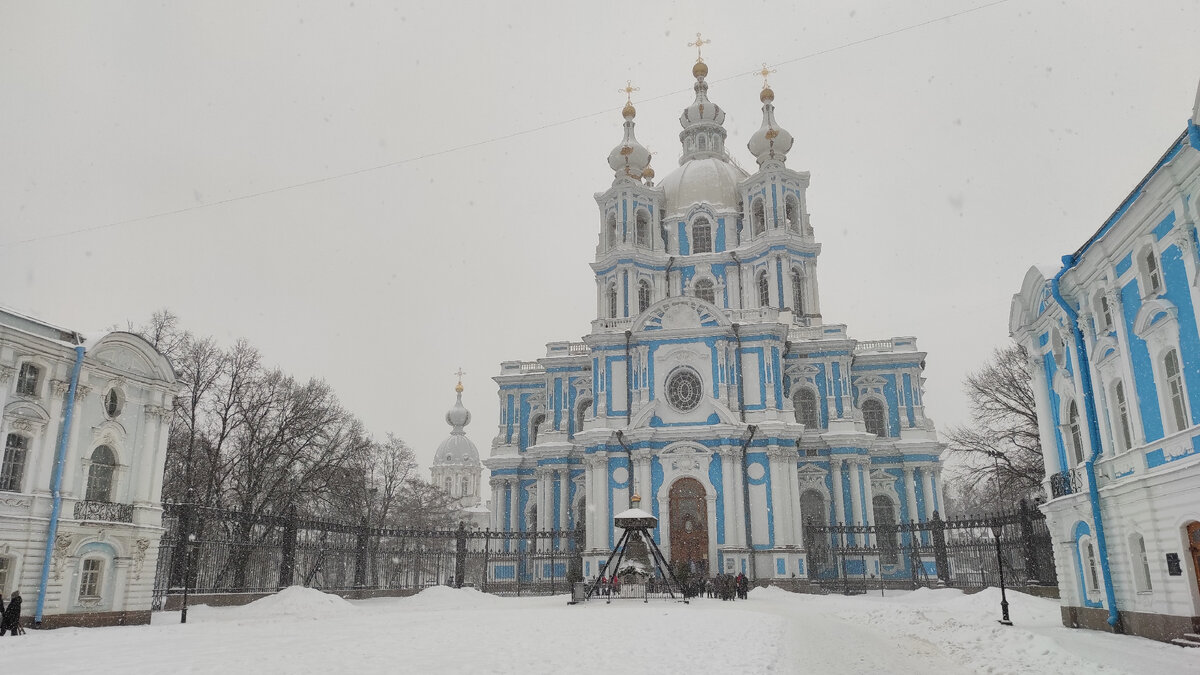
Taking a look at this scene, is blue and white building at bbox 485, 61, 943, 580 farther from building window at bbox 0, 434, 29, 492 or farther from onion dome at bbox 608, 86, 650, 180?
building window at bbox 0, 434, 29, 492

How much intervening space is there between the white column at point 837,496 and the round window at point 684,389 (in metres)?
7.23

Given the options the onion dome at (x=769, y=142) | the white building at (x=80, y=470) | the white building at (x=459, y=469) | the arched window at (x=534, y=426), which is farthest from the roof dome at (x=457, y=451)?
the white building at (x=80, y=470)

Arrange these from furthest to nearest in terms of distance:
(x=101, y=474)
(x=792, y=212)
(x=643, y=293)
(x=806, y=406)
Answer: (x=643, y=293) < (x=792, y=212) < (x=806, y=406) < (x=101, y=474)

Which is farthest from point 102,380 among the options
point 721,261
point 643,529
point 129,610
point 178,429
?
point 721,261

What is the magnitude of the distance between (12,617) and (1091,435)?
2031cm

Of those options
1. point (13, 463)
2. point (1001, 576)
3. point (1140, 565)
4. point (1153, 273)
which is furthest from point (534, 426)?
point (1153, 273)

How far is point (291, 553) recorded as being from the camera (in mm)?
24266

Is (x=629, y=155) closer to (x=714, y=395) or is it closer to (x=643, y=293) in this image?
(x=643, y=293)

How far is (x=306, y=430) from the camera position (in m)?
31.0

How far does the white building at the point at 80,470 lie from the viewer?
16.9 meters

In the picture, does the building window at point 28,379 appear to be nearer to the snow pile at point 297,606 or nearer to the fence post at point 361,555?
the snow pile at point 297,606

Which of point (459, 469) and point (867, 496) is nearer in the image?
point (867, 496)

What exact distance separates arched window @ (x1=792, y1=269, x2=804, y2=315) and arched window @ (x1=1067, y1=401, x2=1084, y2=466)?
82.6 feet

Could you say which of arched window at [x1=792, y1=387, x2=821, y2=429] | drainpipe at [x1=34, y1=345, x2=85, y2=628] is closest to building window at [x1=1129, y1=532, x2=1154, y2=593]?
drainpipe at [x1=34, y1=345, x2=85, y2=628]
